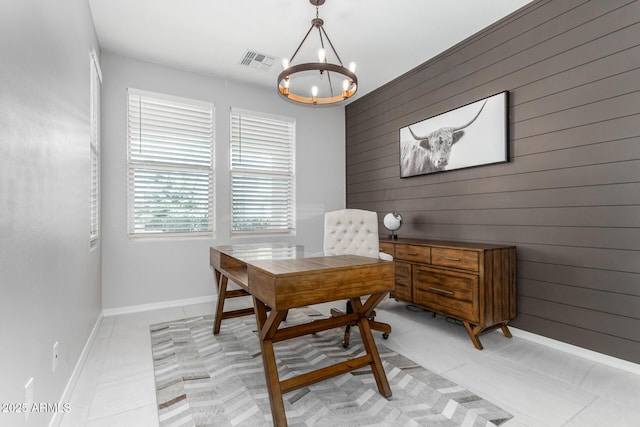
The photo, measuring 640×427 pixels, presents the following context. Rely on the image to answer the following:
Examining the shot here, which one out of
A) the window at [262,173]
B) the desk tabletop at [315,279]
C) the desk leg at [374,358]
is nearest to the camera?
the desk tabletop at [315,279]

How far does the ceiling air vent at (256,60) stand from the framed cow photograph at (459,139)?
1.77 metres

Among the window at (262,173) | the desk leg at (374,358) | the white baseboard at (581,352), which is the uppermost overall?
the window at (262,173)

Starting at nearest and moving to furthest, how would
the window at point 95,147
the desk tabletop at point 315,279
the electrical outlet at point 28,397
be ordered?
the electrical outlet at point 28,397 → the desk tabletop at point 315,279 → the window at point 95,147

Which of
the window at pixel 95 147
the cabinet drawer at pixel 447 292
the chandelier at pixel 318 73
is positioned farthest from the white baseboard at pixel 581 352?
the window at pixel 95 147

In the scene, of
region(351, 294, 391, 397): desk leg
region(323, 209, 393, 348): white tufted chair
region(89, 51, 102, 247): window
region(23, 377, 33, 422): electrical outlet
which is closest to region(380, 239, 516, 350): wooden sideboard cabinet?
region(323, 209, 393, 348): white tufted chair

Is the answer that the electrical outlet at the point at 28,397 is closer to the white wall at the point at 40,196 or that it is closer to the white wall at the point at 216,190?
the white wall at the point at 40,196

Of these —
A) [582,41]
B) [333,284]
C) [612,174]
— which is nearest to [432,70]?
[582,41]

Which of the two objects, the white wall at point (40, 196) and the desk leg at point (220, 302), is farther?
the desk leg at point (220, 302)

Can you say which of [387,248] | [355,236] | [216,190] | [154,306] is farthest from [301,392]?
[216,190]

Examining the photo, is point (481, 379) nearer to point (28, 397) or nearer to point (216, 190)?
point (28, 397)

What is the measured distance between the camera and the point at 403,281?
314 cm

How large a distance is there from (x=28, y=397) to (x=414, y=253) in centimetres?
277

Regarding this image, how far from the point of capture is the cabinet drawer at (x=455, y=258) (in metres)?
2.50

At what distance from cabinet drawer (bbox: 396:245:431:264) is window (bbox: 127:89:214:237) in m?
2.28
